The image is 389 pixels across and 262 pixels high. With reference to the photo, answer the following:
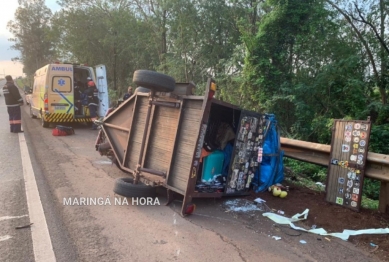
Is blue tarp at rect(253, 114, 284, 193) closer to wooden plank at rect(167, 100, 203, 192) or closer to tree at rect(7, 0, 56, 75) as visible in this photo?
wooden plank at rect(167, 100, 203, 192)

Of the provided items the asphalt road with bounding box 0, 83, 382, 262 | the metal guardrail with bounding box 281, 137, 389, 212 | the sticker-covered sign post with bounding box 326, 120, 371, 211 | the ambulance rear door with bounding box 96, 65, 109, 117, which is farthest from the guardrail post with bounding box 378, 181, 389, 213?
the ambulance rear door with bounding box 96, 65, 109, 117

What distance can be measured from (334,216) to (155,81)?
2.94 metres

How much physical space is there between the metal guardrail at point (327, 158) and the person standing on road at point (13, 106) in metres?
8.40

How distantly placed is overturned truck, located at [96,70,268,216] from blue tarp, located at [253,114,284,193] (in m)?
0.11

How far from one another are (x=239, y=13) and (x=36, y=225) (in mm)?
13022

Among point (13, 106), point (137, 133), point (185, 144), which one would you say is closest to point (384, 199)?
point (185, 144)

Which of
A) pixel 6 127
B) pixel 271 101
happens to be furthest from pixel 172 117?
pixel 6 127

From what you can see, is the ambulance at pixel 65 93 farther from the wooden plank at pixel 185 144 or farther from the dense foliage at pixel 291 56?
the wooden plank at pixel 185 144

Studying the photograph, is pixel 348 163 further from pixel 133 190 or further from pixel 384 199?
pixel 133 190

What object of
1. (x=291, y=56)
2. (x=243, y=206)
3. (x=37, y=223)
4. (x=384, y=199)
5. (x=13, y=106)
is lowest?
(x=37, y=223)

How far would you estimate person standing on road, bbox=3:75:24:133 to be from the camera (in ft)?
31.2

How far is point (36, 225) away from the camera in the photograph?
3291 millimetres

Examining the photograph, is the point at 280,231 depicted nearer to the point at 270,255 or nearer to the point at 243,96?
the point at 270,255

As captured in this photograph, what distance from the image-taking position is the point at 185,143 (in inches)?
154
